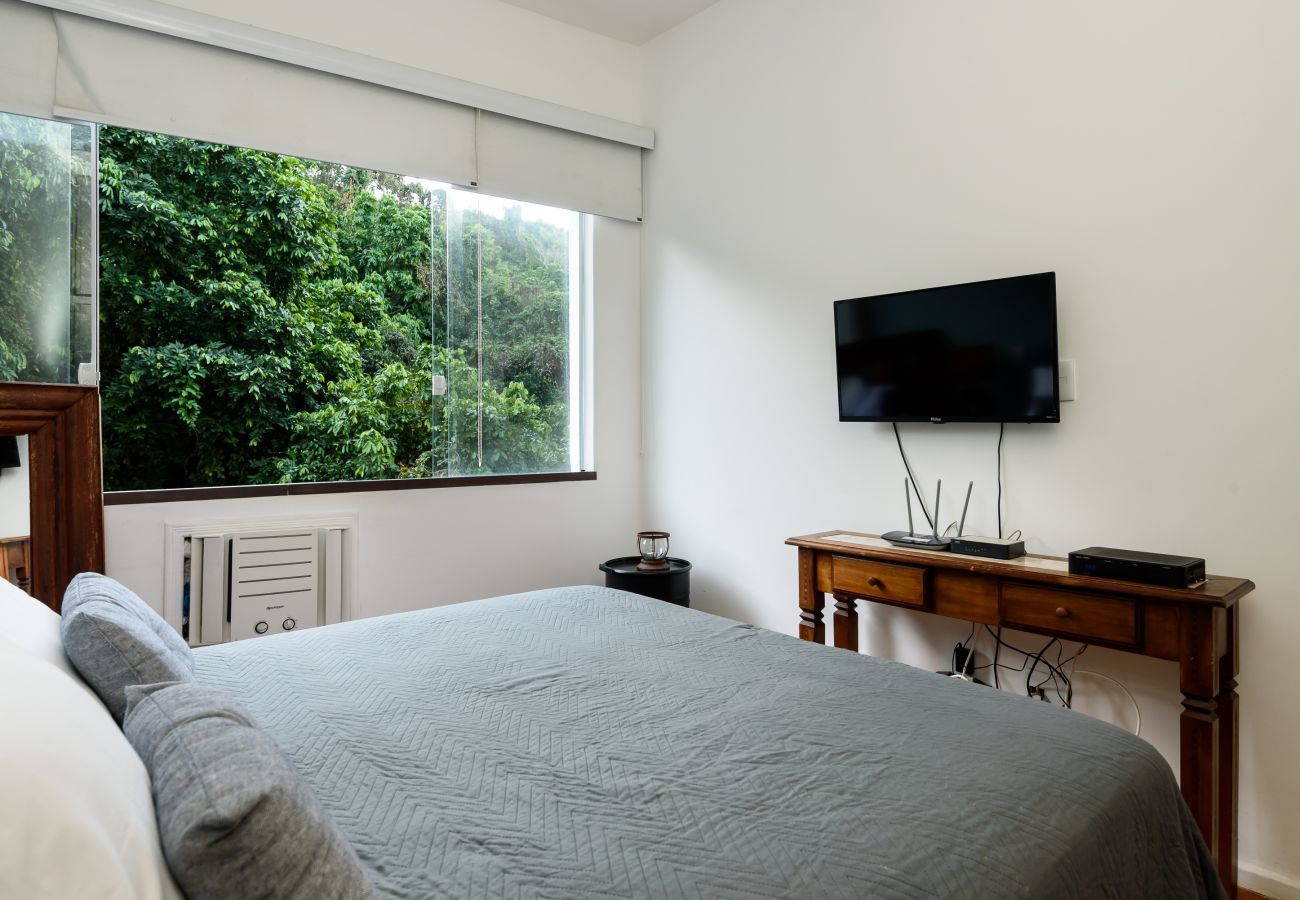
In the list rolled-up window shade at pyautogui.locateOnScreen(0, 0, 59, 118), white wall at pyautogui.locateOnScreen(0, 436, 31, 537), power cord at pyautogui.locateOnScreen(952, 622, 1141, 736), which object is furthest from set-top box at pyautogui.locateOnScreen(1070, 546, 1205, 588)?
rolled-up window shade at pyautogui.locateOnScreen(0, 0, 59, 118)

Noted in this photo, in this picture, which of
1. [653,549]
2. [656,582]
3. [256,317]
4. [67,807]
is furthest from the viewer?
[256,317]

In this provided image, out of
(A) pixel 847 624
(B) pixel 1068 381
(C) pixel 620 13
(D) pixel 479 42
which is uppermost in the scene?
(C) pixel 620 13

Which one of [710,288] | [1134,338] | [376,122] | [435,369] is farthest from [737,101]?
[1134,338]

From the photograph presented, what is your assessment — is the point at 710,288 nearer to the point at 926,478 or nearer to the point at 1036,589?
the point at 926,478

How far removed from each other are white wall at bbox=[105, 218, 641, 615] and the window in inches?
5.9

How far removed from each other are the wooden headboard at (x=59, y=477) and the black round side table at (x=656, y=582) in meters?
1.85

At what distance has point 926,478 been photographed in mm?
2861

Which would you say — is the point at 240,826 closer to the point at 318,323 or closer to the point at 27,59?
the point at 27,59

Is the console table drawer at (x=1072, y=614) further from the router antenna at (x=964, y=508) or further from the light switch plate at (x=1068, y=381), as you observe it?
the light switch plate at (x=1068, y=381)

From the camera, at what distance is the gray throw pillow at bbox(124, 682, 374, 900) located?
74 cm

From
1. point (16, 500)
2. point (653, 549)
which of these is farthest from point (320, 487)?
point (653, 549)

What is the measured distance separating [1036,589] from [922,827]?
1379mm

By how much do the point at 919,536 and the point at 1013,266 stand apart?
0.93 m

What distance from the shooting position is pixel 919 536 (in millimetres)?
2680
